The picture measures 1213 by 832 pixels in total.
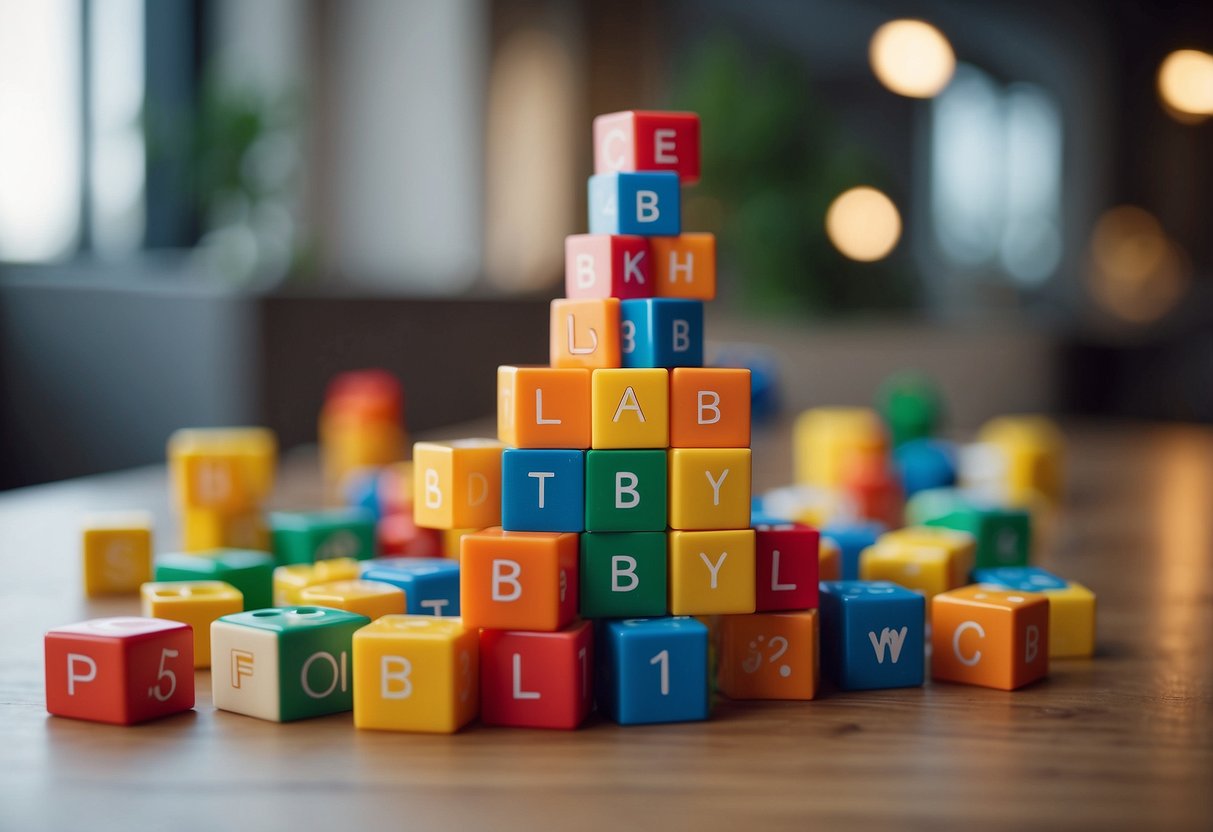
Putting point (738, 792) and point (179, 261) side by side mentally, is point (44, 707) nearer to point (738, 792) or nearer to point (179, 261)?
point (738, 792)

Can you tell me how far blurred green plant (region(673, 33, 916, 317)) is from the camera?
5.84 m

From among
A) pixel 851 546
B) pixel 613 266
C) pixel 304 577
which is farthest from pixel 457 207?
pixel 613 266

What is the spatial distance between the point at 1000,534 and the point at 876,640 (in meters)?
0.60

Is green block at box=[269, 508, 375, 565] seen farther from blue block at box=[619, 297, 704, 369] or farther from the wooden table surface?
blue block at box=[619, 297, 704, 369]

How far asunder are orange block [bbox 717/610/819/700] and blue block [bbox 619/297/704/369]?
0.22 metres

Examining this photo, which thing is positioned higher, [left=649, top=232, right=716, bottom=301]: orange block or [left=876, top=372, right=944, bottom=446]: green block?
[left=649, top=232, right=716, bottom=301]: orange block

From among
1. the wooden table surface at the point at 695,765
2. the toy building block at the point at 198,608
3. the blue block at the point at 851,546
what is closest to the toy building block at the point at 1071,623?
the wooden table surface at the point at 695,765

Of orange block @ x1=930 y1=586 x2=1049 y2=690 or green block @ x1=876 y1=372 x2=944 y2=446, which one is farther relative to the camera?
green block @ x1=876 y1=372 x2=944 y2=446

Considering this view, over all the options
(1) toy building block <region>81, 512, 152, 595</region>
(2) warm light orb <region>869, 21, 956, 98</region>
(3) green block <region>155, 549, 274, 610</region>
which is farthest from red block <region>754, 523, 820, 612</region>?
(2) warm light orb <region>869, 21, 956, 98</region>

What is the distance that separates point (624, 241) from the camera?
42.2 inches

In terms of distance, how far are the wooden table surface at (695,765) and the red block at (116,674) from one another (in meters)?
0.01

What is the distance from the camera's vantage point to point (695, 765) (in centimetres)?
83

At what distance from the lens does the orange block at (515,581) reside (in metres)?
0.92

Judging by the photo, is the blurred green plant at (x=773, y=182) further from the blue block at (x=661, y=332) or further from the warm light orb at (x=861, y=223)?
the blue block at (x=661, y=332)
